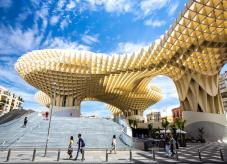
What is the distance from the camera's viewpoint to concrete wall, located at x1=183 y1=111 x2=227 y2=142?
3588 centimetres

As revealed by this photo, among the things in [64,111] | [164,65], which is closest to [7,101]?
[64,111]

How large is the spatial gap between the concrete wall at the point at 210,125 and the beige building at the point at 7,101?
253 feet

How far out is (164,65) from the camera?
4069 centimetres

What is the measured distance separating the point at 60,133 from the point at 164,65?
2701 centimetres

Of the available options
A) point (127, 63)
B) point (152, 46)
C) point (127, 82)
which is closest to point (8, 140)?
point (152, 46)

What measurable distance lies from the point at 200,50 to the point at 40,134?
28.3 meters

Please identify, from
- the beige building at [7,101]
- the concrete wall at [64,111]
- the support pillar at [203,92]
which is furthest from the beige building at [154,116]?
the support pillar at [203,92]

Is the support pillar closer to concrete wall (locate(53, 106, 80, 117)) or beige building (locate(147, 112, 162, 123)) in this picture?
concrete wall (locate(53, 106, 80, 117))

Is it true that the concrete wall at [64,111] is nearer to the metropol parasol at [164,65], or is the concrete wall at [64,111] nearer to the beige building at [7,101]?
the metropol parasol at [164,65]

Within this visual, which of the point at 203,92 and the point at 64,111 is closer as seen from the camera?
the point at 203,92

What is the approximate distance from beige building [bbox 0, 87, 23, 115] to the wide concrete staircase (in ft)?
217

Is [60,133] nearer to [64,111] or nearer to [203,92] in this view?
[203,92]

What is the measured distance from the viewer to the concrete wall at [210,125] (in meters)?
35.9

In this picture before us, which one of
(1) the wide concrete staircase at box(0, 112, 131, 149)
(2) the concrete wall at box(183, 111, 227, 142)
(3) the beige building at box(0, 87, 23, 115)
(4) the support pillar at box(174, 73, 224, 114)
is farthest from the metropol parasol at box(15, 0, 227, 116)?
(3) the beige building at box(0, 87, 23, 115)
